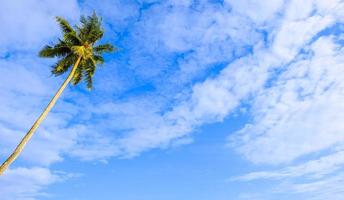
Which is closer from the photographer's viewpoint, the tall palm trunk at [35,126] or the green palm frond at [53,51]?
the tall palm trunk at [35,126]

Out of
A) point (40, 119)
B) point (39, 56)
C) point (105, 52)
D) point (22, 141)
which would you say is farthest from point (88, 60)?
point (22, 141)

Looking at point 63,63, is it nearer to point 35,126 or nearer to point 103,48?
point 103,48

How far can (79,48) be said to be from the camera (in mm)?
31578

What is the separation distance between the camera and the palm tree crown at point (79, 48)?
104 feet

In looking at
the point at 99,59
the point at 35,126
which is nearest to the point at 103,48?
the point at 99,59

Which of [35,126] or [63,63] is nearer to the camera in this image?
[35,126]

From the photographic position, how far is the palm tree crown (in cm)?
3164

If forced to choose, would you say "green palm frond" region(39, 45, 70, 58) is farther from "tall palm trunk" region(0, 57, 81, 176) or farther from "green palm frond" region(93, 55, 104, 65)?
"green palm frond" region(93, 55, 104, 65)

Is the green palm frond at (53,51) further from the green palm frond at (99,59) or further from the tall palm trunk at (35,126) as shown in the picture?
the green palm frond at (99,59)

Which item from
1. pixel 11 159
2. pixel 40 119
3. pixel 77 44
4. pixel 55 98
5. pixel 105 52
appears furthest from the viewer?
pixel 105 52

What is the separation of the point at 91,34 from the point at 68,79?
163 inches

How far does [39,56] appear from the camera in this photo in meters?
32.5

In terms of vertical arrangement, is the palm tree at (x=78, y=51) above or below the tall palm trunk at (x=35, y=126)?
above

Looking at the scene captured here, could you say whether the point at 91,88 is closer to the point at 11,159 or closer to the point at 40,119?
the point at 40,119
